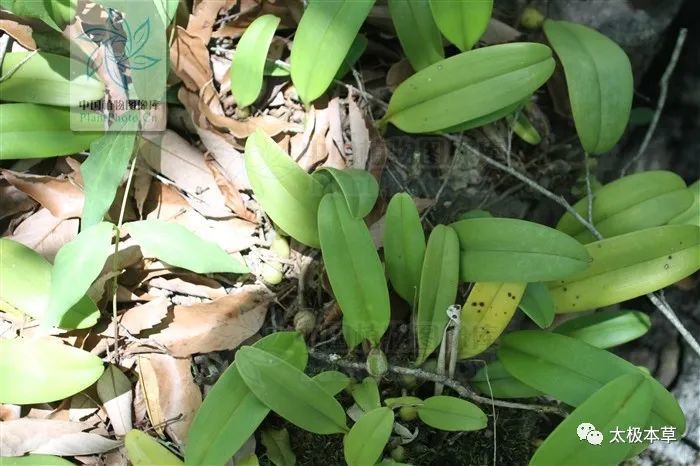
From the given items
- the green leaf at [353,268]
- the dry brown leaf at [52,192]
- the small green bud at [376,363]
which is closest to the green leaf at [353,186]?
the green leaf at [353,268]

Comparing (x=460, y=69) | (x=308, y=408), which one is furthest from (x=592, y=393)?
(x=460, y=69)

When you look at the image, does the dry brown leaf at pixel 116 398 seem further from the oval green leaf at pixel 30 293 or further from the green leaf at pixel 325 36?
the green leaf at pixel 325 36

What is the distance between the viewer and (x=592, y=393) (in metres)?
1.03

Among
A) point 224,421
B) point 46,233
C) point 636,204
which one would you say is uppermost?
point 636,204

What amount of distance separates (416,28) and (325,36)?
0.59ft

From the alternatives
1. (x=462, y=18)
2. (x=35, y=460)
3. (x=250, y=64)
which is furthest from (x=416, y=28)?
(x=35, y=460)

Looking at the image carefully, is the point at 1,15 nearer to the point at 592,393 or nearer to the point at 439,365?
the point at 439,365

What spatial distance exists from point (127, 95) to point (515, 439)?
3.03ft

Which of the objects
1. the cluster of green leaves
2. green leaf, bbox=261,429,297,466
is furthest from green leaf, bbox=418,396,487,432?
Result: green leaf, bbox=261,429,297,466

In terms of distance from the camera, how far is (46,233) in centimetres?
114

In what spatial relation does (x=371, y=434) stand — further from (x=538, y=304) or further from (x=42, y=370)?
(x=42, y=370)

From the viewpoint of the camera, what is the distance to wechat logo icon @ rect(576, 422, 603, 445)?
37.8 inches

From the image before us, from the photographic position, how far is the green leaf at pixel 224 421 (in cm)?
95

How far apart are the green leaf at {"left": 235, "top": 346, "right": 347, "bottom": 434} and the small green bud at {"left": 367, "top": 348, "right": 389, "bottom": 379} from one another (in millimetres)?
94
